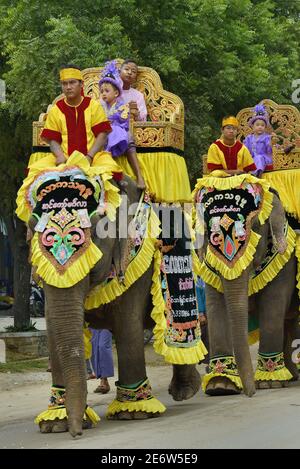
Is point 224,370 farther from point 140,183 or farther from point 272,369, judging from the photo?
point 140,183

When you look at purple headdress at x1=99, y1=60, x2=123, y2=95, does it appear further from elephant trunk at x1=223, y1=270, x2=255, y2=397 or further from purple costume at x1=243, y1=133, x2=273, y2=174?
purple costume at x1=243, y1=133, x2=273, y2=174

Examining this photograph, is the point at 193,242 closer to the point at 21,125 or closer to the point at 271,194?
the point at 271,194

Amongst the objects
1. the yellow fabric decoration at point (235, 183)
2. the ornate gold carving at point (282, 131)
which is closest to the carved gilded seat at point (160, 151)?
the yellow fabric decoration at point (235, 183)

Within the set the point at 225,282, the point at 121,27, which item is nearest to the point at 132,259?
the point at 225,282

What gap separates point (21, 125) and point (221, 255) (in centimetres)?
657

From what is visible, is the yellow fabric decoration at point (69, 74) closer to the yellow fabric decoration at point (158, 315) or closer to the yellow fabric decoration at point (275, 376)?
the yellow fabric decoration at point (158, 315)

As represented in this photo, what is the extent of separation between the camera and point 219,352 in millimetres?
11703

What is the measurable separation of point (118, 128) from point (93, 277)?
1614 mm

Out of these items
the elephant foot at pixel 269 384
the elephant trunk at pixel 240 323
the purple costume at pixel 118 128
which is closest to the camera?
the purple costume at pixel 118 128

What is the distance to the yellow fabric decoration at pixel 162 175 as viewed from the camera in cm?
1007

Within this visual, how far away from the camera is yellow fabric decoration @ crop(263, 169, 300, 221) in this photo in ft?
42.3

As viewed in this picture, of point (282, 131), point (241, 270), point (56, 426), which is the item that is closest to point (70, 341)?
point (56, 426)

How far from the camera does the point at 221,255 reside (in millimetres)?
11406

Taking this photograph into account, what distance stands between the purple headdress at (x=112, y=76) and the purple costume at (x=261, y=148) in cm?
300
